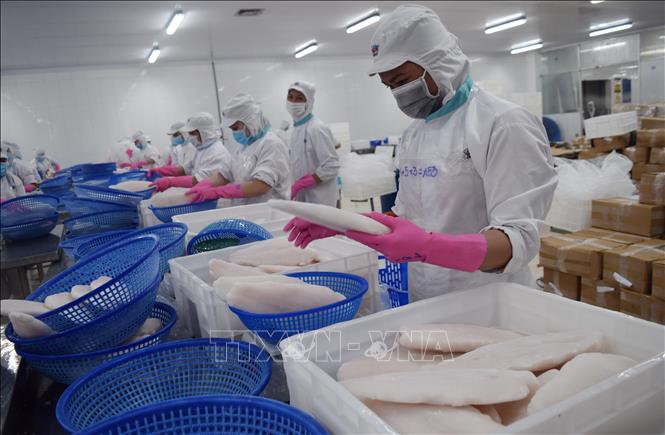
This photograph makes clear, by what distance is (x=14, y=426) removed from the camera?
1.02 metres

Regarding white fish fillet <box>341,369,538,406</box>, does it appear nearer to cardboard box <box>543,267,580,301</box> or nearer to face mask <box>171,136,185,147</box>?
cardboard box <box>543,267,580,301</box>

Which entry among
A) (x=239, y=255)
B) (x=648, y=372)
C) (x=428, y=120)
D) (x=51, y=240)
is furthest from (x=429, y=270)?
(x=51, y=240)

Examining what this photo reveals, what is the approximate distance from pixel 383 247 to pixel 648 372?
20.7 inches

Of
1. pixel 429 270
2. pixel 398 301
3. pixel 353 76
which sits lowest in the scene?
pixel 398 301

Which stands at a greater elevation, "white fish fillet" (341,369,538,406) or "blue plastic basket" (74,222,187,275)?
"blue plastic basket" (74,222,187,275)

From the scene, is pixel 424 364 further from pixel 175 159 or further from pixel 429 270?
pixel 175 159

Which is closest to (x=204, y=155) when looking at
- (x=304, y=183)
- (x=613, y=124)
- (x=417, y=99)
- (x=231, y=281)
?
(x=304, y=183)

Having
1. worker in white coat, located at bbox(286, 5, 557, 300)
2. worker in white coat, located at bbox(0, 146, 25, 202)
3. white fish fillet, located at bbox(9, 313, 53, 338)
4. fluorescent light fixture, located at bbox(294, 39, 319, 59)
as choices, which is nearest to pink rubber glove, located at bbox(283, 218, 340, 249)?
worker in white coat, located at bbox(286, 5, 557, 300)

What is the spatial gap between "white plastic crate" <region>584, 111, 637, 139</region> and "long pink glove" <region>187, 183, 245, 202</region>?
16.6 ft

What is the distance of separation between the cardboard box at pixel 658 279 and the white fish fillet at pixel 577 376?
230 cm

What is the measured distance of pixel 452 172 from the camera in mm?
1452

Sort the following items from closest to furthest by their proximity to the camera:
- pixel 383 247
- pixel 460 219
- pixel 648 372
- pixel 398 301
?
pixel 648 372
pixel 383 247
pixel 460 219
pixel 398 301

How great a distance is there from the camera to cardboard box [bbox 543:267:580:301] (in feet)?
10.7

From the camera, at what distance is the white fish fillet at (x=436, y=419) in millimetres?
681
